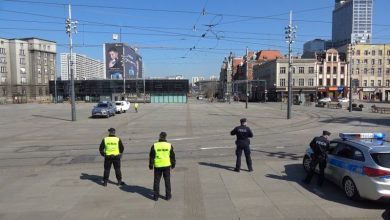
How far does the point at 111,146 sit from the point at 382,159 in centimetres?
637

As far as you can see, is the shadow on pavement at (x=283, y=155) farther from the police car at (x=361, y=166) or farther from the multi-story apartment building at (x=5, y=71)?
the multi-story apartment building at (x=5, y=71)

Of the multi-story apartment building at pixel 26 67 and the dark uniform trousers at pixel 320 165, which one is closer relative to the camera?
the dark uniform trousers at pixel 320 165

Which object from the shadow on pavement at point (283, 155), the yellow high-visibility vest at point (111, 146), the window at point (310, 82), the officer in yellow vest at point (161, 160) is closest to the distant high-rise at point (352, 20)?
the shadow on pavement at point (283, 155)

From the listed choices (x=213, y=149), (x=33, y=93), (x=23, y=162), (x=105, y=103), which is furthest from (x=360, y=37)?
(x=33, y=93)

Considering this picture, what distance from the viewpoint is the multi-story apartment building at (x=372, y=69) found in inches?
4306

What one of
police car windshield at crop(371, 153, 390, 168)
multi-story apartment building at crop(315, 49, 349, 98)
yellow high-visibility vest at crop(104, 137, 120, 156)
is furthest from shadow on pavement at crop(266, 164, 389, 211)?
multi-story apartment building at crop(315, 49, 349, 98)

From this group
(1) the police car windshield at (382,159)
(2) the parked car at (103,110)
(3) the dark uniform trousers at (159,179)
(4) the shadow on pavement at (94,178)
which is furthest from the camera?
(2) the parked car at (103,110)

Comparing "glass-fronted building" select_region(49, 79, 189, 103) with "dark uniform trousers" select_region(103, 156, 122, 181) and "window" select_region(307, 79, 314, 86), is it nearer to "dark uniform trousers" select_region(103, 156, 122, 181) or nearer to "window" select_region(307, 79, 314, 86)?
"window" select_region(307, 79, 314, 86)

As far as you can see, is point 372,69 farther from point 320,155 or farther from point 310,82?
point 320,155

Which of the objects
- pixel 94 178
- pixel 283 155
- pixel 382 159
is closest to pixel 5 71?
pixel 283 155

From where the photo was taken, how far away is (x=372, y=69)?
110 metres

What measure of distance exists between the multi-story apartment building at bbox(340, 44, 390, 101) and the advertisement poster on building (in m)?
64.9

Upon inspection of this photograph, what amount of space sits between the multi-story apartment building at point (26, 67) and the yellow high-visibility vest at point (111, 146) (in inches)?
4686

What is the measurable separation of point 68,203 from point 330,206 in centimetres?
560
